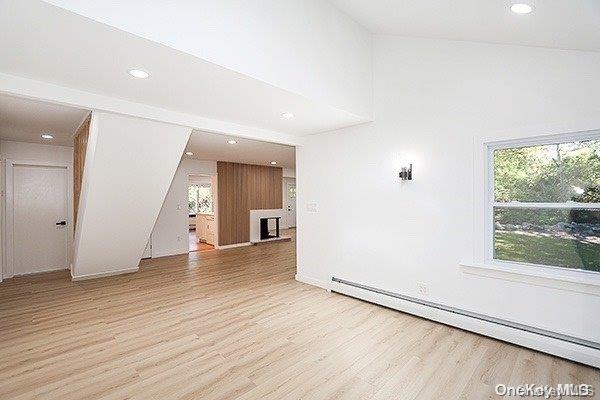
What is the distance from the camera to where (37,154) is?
18.1 feet

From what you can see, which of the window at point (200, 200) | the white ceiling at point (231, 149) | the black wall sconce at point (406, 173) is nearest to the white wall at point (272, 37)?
the black wall sconce at point (406, 173)

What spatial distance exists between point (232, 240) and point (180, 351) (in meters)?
5.84

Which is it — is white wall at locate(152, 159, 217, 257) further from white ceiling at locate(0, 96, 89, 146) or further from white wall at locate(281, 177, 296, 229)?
white wall at locate(281, 177, 296, 229)

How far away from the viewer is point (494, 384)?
2.20 meters

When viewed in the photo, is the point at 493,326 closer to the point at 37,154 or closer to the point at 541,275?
the point at 541,275

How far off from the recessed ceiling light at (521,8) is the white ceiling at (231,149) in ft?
13.0

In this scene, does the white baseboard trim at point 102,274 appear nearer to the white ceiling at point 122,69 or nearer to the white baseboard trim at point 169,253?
the white baseboard trim at point 169,253

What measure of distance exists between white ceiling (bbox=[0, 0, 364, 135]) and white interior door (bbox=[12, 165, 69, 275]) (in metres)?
4.19

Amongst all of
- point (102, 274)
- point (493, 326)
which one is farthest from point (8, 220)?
point (493, 326)

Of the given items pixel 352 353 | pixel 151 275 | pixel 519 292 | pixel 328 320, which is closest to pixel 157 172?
pixel 151 275

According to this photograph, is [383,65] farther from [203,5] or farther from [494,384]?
[494,384]

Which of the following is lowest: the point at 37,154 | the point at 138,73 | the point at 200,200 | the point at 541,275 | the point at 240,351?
the point at 240,351

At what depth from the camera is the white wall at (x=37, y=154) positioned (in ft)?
17.0

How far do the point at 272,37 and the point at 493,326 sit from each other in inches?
138
